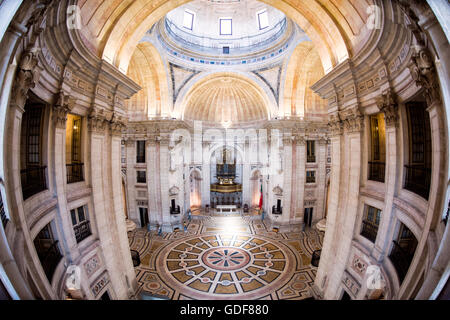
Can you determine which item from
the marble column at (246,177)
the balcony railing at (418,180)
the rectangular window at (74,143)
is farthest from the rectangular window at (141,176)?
the balcony railing at (418,180)

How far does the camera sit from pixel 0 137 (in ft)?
9.62

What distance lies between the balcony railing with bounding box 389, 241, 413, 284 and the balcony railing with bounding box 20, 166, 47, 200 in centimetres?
944

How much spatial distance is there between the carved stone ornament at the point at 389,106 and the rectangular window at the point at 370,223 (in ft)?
9.35

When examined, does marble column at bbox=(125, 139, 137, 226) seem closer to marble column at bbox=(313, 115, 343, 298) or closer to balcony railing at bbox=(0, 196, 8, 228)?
balcony railing at bbox=(0, 196, 8, 228)

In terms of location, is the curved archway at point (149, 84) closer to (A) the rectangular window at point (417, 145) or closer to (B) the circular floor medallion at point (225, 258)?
(B) the circular floor medallion at point (225, 258)

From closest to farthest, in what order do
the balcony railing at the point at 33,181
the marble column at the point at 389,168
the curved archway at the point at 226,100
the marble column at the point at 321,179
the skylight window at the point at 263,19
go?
the balcony railing at the point at 33,181 < the marble column at the point at 389,168 < the marble column at the point at 321,179 < the skylight window at the point at 263,19 < the curved archway at the point at 226,100

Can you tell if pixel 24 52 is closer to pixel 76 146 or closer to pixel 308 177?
pixel 76 146

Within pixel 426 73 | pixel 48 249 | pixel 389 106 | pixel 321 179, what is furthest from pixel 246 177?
pixel 426 73

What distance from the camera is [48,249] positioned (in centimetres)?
499

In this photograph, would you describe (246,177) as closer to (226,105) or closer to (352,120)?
(226,105)

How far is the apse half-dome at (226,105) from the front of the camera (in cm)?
1962

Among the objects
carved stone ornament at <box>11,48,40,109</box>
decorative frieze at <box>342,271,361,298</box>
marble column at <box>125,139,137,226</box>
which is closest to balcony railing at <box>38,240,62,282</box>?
carved stone ornament at <box>11,48,40,109</box>

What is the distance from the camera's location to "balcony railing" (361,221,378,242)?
5855 mm

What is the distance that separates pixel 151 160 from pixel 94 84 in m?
10.2
